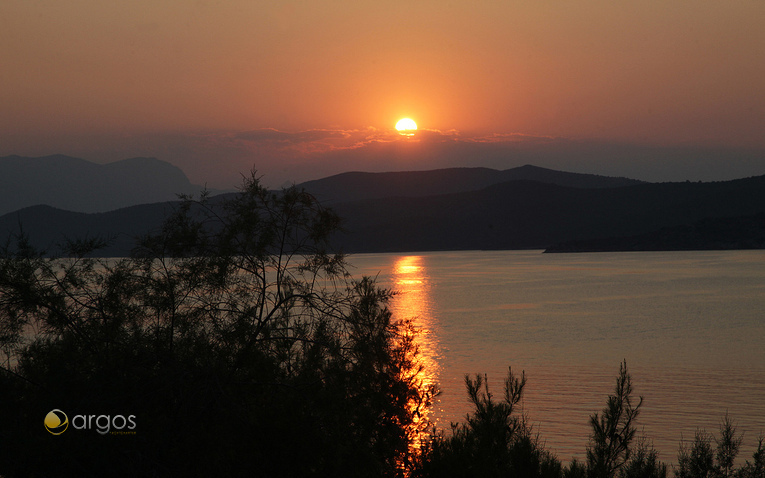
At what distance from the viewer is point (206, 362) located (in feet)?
28.2

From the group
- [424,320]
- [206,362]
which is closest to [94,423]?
Result: [206,362]

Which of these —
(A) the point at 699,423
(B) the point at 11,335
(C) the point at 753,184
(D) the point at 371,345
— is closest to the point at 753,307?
(A) the point at 699,423

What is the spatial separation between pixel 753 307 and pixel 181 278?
54567mm

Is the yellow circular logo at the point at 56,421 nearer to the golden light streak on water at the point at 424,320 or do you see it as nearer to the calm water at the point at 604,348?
the golden light streak on water at the point at 424,320

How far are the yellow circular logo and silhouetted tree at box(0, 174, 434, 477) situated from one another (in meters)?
0.08

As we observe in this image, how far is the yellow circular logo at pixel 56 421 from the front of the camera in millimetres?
8125

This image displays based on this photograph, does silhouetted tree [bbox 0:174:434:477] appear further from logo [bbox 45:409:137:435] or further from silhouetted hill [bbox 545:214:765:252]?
silhouetted hill [bbox 545:214:765:252]

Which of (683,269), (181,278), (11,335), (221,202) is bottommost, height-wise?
(683,269)

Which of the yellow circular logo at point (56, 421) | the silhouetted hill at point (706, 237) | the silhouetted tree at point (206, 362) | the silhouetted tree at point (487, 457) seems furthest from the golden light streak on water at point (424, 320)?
the silhouetted hill at point (706, 237)

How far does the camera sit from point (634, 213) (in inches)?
7854

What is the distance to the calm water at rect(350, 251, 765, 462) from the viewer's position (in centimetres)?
2138

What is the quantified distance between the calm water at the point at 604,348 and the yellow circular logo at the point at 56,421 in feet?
40.5

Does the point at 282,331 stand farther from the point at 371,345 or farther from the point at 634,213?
the point at 634,213

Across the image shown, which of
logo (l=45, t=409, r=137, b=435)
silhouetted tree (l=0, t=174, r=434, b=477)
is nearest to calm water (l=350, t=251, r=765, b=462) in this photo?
silhouetted tree (l=0, t=174, r=434, b=477)
